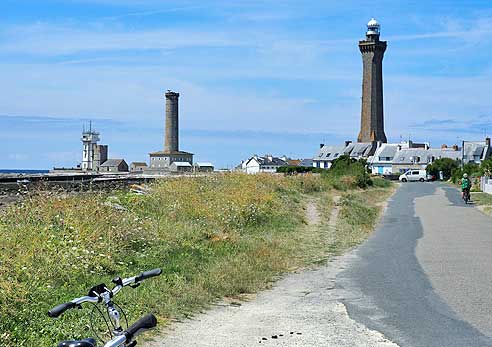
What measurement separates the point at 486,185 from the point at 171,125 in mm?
81635

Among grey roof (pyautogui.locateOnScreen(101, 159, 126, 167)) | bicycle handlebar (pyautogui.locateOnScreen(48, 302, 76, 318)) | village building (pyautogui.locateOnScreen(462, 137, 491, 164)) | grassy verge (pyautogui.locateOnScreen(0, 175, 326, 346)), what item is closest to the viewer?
bicycle handlebar (pyautogui.locateOnScreen(48, 302, 76, 318))

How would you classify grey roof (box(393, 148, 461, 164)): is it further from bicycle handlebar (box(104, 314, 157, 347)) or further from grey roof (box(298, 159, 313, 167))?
bicycle handlebar (box(104, 314, 157, 347))

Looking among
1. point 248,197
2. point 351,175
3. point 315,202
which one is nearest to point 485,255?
point 248,197

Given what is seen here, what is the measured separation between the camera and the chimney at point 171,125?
124062 millimetres

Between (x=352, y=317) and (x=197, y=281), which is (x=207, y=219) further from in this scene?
(x=352, y=317)

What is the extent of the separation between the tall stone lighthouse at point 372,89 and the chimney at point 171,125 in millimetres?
32934

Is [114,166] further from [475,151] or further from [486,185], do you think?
[486,185]

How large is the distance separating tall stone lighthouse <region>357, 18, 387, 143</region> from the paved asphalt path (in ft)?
350

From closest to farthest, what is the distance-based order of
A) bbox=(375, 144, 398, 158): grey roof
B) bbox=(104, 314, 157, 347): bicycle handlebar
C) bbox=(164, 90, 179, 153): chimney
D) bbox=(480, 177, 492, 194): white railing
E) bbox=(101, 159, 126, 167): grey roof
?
bbox=(104, 314, 157, 347): bicycle handlebar
bbox=(480, 177, 492, 194): white railing
bbox=(164, 90, 179, 153): chimney
bbox=(375, 144, 398, 158): grey roof
bbox=(101, 159, 126, 167): grey roof

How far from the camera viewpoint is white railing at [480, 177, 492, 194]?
47.9 metres

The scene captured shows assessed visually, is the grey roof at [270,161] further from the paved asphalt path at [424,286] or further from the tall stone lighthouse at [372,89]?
the paved asphalt path at [424,286]

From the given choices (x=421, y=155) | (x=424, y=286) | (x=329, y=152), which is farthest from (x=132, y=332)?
(x=329, y=152)

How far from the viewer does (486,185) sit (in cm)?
4922

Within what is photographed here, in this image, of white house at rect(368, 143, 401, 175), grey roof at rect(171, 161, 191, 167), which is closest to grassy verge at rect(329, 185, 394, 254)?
grey roof at rect(171, 161, 191, 167)
